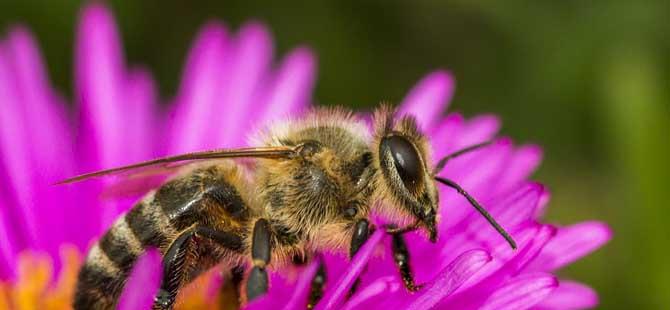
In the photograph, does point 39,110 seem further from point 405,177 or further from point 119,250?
point 405,177

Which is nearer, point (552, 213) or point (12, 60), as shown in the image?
point (12, 60)

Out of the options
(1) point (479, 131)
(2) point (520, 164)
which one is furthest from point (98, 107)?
(2) point (520, 164)

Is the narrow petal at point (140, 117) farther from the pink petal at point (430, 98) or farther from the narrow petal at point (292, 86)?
the pink petal at point (430, 98)

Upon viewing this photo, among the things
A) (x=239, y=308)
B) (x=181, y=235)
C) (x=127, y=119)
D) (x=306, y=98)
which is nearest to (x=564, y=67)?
(x=306, y=98)

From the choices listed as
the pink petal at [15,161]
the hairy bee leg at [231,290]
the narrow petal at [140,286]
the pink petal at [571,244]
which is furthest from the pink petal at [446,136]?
the narrow petal at [140,286]

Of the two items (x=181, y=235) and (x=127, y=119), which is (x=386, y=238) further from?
(x=127, y=119)

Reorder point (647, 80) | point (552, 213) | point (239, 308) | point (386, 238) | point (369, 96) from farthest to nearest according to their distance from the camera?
1. point (369, 96)
2. point (552, 213)
3. point (647, 80)
4. point (239, 308)
5. point (386, 238)
